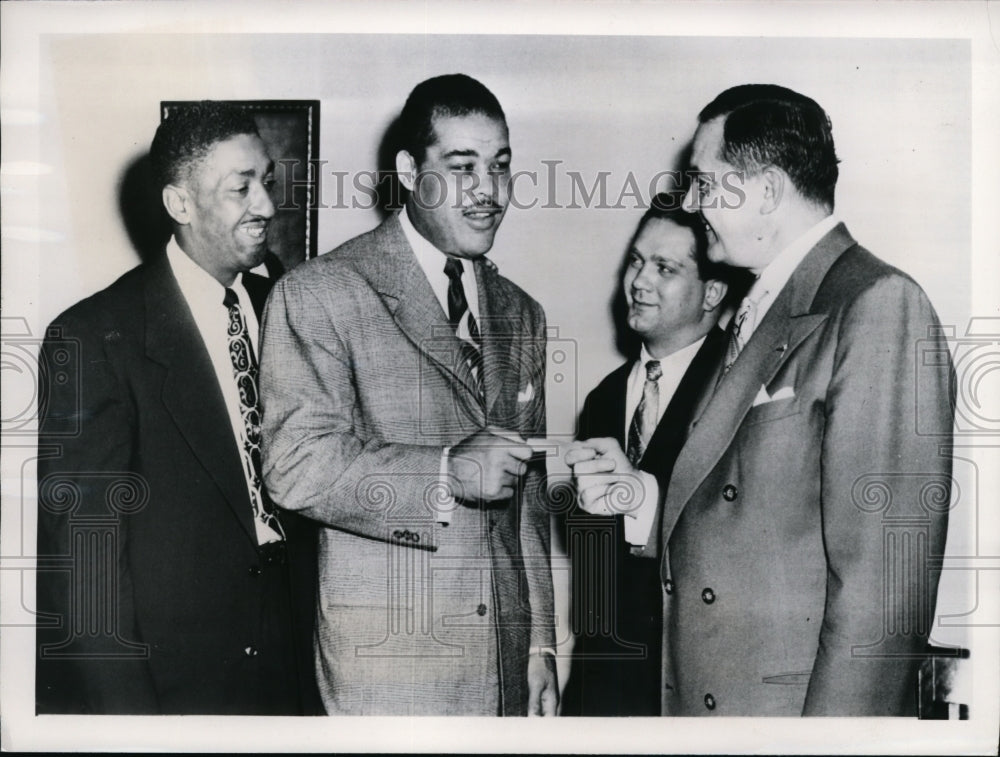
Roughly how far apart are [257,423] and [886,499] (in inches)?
62.2

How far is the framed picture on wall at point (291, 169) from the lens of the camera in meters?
2.67

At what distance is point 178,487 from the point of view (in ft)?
8.68

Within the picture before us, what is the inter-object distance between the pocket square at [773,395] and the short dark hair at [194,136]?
1.42 metres

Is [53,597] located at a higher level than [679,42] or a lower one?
lower

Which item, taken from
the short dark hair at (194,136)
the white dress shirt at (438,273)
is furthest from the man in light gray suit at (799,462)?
the short dark hair at (194,136)

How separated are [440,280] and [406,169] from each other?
11.6 inches

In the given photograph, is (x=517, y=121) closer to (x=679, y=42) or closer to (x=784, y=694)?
(x=679, y=42)

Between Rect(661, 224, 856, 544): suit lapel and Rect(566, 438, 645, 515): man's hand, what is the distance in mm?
99

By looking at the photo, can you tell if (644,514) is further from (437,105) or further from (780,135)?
(437,105)

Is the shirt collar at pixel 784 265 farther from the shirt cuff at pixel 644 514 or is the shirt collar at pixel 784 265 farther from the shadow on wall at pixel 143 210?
the shadow on wall at pixel 143 210

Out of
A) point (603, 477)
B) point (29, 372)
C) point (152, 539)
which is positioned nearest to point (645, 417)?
point (603, 477)

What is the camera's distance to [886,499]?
2633 mm

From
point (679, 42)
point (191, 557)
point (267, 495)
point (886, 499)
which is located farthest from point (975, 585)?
point (191, 557)

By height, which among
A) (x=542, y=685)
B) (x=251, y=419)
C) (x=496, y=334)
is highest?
(x=496, y=334)
